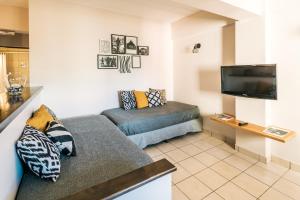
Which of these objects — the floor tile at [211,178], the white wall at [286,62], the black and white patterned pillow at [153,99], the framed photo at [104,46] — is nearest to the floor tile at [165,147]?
the floor tile at [211,178]

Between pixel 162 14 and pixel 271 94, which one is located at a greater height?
pixel 162 14

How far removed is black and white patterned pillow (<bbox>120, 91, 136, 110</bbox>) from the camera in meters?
3.44

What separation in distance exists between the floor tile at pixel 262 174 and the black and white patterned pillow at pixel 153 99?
2.02m

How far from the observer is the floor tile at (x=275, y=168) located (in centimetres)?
217

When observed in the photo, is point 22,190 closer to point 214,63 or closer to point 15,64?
point 214,63

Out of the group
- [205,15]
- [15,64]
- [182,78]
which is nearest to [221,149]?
[182,78]

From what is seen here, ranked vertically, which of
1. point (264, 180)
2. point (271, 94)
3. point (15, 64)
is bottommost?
point (264, 180)

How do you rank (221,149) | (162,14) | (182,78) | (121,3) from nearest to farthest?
(221,149) → (121,3) → (162,14) → (182,78)

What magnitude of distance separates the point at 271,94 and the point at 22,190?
2627 mm

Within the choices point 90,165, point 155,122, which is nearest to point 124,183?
point 90,165

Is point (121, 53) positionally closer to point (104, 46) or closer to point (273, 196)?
point (104, 46)

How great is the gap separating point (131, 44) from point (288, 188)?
10.9ft

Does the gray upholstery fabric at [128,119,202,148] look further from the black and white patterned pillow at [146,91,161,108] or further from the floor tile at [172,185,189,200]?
the floor tile at [172,185,189,200]

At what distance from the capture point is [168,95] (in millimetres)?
4309
